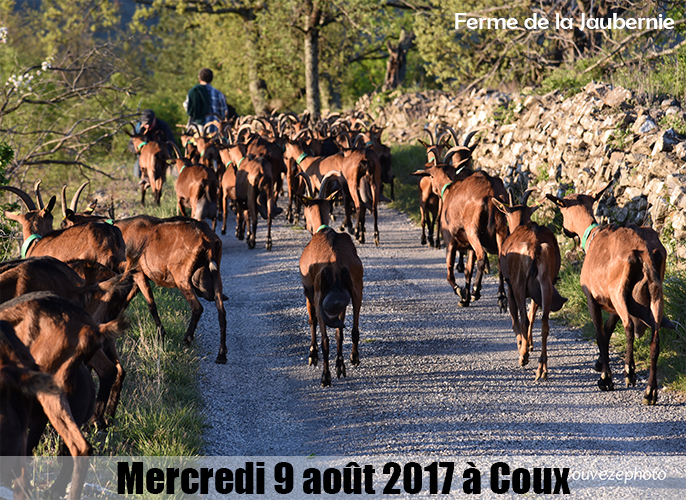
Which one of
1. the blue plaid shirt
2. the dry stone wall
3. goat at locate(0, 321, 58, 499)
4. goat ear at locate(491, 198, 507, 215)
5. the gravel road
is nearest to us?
goat at locate(0, 321, 58, 499)

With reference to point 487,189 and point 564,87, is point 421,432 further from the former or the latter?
point 564,87

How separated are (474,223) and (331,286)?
9.30 ft

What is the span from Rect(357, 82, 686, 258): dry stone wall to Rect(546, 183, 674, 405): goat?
93.6 inches

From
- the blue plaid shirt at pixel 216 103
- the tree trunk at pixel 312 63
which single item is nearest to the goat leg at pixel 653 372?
the blue plaid shirt at pixel 216 103

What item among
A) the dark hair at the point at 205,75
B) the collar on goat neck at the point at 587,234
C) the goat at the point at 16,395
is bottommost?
the goat at the point at 16,395

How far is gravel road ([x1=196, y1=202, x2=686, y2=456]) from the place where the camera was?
210 inches

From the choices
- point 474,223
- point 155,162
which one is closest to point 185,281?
point 474,223

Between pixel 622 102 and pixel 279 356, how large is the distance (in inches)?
286

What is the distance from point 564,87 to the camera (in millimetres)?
13930

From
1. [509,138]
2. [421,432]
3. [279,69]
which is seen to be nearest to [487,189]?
[421,432]

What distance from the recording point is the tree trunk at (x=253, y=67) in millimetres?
31814

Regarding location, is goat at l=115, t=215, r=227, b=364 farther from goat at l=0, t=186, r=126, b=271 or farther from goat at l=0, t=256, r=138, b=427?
goat at l=0, t=256, r=138, b=427

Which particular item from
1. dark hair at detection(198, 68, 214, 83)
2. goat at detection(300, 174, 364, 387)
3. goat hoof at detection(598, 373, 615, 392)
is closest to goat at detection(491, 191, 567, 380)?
goat hoof at detection(598, 373, 615, 392)

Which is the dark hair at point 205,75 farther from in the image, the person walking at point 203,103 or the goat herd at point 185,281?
the goat herd at point 185,281
